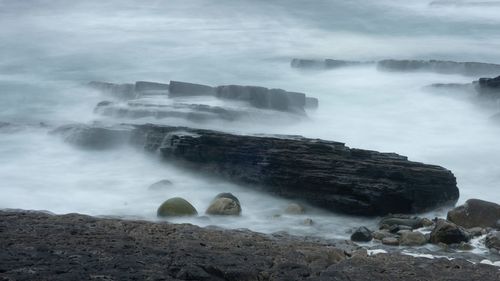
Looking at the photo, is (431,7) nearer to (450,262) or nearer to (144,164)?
(144,164)

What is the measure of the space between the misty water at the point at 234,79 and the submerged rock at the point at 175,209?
21cm

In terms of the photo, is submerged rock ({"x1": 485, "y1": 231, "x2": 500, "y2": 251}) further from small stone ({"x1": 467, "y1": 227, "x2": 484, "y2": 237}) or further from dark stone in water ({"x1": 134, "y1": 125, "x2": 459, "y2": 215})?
dark stone in water ({"x1": 134, "y1": 125, "x2": 459, "y2": 215})

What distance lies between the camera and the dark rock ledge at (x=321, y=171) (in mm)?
9875

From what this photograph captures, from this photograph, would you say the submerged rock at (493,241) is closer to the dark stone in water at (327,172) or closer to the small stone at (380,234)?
the small stone at (380,234)

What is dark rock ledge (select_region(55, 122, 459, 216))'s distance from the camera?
988 centimetres

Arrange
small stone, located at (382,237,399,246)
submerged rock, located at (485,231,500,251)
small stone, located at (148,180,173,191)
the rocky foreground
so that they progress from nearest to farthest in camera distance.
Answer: the rocky foreground, submerged rock, located at (485,231,500,251), small stone, located at (382,237,399,246), small stone, located at (148,180,173,191)

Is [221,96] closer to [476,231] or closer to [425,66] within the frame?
[425,66]

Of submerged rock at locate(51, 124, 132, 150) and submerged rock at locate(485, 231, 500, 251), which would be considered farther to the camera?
submerged rock at locate(51, 124, 132, 150)

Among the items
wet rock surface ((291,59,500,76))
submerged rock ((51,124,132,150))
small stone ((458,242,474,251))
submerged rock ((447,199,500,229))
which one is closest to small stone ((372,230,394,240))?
small stone ((458,242,474,251))

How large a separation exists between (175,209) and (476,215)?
3924mm

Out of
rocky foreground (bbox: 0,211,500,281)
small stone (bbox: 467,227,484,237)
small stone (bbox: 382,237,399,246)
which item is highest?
small stone (bbox: 467,227,484,237)

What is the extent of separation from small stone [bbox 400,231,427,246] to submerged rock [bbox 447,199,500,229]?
1.24 meters


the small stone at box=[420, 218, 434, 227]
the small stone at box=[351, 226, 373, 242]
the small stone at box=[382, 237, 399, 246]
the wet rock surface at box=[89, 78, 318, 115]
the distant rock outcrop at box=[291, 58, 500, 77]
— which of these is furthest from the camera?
the distant rock outcrop at box=[291, 58, 500, 77]

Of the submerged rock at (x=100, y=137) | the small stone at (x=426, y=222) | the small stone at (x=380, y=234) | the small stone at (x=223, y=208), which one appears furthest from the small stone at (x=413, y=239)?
the submerged rock at (x=100, y=137)
